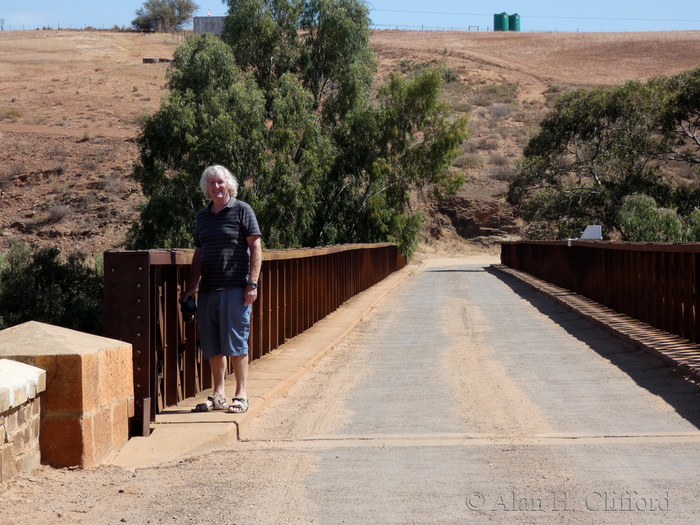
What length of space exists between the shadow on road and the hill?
21.6 m

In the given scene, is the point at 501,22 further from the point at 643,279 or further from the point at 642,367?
the point at 642,367

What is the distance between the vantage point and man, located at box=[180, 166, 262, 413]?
21.0 feet

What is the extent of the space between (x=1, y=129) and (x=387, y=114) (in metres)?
31.8

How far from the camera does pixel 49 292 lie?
62.1 ft

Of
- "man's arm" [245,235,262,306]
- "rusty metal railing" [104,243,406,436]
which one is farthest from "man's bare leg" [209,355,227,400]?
"man's arm" [245,235,262,306]

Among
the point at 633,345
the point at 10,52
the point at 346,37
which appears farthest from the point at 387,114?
the point at 10,52

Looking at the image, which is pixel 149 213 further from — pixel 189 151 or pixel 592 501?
pixel 592 501

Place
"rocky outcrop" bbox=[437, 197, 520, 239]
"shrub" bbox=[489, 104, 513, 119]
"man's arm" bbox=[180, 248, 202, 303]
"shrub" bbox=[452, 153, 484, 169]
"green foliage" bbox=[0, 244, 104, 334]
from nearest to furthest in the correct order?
"man's arm" bbox=[180, 248, 202, 303] → "green foliage" bbox=[0, 244, 104, 334] → "rocky outcrop" bbox=[437, 197, 520, 239] → "shrub" bbox=[452, 153, 484, 169] → "shrub" bbox=[489, 104, 513, 119]

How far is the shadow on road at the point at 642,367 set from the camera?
7.33 m

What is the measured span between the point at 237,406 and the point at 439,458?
188 centimetres

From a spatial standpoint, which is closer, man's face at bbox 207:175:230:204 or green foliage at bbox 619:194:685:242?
man's face at bbox 207:175:230:204

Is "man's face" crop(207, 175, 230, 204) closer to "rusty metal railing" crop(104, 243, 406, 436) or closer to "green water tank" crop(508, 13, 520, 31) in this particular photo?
"rusty metal railing" crop(104, 243, 406, 436)

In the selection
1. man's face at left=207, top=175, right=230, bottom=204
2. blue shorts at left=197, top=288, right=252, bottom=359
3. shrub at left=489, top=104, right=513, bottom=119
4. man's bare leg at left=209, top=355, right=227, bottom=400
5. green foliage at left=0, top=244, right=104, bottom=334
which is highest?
shrub at left=489, top=104, right=513, bottom=119

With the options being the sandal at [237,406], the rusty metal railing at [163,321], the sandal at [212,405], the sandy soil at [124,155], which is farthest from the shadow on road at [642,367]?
the rusty metal railing at [163,321]
